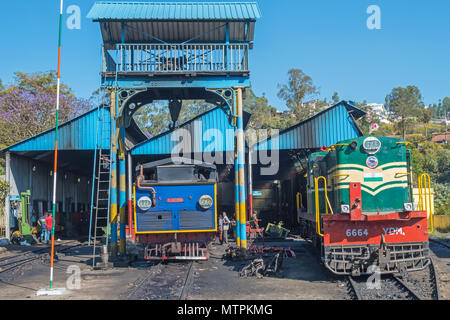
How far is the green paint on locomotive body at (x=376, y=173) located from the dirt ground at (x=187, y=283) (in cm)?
217

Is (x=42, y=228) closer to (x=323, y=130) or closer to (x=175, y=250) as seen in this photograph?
(x=175, y=250)

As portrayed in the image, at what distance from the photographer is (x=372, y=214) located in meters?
11.2

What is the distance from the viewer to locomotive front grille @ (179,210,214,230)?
13961 millimetres

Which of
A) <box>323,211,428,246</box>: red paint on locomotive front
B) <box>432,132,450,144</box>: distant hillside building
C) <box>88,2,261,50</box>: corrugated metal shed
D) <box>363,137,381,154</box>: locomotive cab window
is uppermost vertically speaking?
<box>432,132,450,144</box>: distant hillside building

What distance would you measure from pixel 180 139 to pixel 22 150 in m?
8.32

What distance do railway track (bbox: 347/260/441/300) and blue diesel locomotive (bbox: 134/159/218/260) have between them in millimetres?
4968

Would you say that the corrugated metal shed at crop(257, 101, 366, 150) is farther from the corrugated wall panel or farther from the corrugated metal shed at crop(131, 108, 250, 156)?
the corrugated metal shed at crop(131, 108, 250, 156)

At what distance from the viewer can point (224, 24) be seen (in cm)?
1678

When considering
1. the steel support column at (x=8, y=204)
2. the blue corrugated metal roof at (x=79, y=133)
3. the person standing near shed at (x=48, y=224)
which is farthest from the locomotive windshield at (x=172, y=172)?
the steel support column at (x=8, y=204)

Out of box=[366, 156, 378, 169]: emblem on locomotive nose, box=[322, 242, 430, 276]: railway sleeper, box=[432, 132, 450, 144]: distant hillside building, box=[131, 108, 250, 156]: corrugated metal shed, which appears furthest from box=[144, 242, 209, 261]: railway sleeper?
box=[432, 132, 450, 144]: distant hillside building
